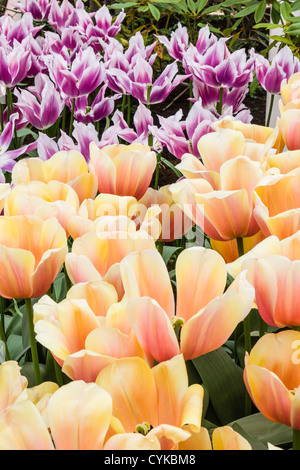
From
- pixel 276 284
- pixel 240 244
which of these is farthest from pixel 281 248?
pixel 240 244

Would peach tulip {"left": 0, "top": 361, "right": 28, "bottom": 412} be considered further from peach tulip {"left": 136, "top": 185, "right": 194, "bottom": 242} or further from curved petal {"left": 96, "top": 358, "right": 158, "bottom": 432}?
peach tulip {"left": 136, "top": 185, "right": 194, "bottom": 242}

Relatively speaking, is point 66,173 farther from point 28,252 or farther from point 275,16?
point 275,16

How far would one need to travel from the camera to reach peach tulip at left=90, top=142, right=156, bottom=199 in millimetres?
803

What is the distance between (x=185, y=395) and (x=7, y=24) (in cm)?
168

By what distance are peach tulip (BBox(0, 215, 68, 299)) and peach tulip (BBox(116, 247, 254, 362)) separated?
13 cm

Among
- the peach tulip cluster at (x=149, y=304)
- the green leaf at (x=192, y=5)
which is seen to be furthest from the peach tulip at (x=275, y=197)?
the green leaf at (x=192, y=5)

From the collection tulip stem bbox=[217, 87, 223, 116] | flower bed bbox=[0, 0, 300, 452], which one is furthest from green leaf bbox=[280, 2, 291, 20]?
flower bed bbox=[0, 0, 300, 452]

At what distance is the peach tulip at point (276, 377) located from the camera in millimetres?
461

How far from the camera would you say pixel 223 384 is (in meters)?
0.70

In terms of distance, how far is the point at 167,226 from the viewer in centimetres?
81

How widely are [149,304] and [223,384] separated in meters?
0.27

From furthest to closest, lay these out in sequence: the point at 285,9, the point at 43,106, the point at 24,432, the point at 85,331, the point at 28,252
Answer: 1. the point at 285,9
2. the point at 43,106
3. the point at 28,252
4. the point at 85,331
5. the point at 24,432

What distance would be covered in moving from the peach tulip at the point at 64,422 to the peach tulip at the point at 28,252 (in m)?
0.22

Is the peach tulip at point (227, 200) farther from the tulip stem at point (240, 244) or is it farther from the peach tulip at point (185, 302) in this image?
the peach tulip at point (185, 302)
